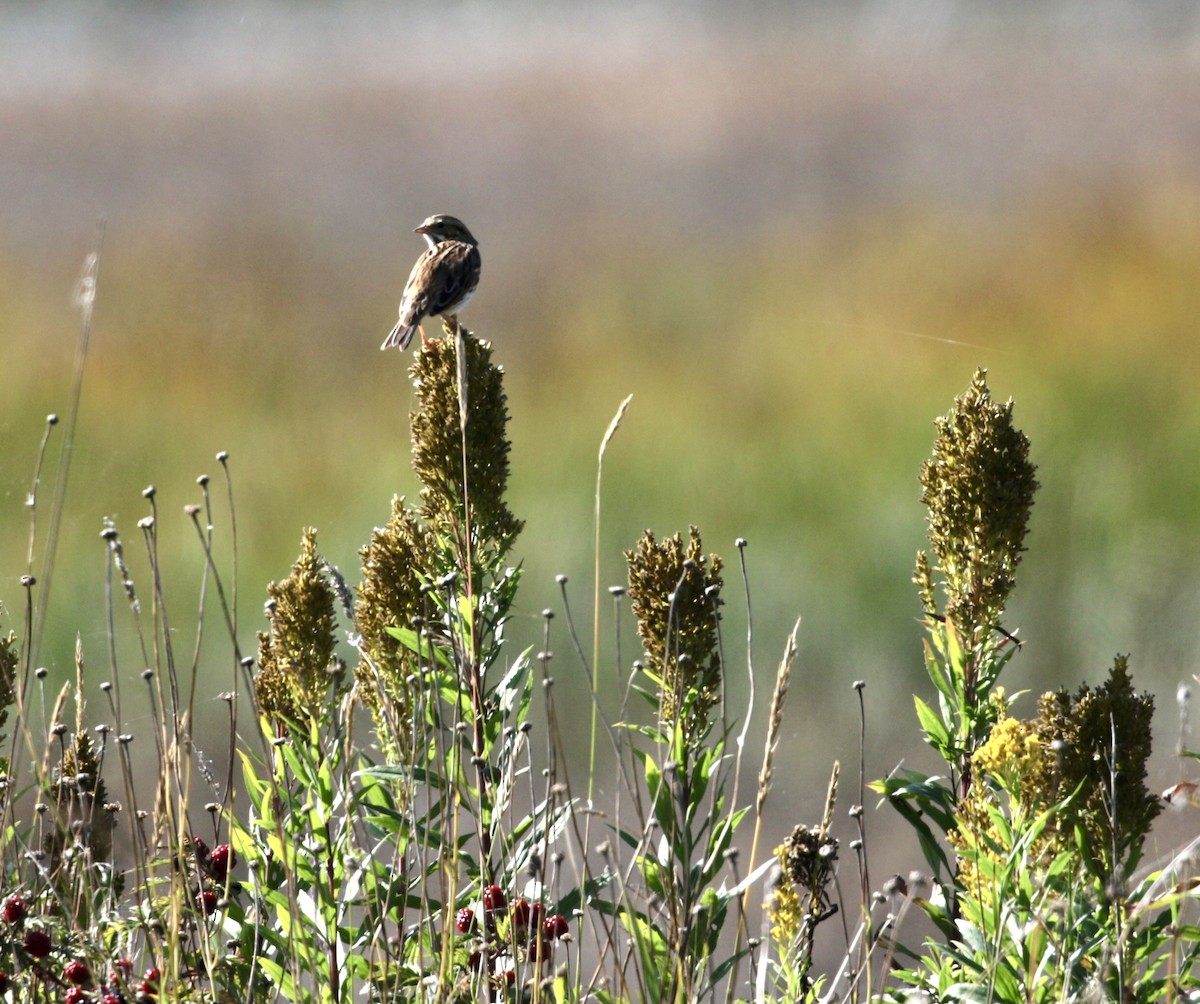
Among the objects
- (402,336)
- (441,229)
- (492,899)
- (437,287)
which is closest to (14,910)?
(492,899)

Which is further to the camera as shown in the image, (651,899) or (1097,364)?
(1097,364)

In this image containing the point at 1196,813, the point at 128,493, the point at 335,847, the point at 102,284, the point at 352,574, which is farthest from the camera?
the point at 102,284

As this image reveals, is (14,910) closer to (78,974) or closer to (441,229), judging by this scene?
(78,974)

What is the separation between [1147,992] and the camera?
1155 millimetres

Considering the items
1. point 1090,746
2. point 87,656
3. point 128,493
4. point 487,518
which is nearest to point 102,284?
point 128,493

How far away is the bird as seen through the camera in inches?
76.1

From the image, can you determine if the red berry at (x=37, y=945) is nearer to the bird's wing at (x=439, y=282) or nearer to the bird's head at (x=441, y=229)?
the bird's wing at (x=439, y=282)

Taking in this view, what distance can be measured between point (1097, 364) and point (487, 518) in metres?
2.03

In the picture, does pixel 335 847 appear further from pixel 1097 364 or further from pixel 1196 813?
pixel 1097 364

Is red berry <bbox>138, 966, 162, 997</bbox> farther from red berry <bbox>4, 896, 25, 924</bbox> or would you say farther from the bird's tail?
the bird's tail

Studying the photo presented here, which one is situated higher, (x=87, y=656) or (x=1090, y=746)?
(x=87, y=656)

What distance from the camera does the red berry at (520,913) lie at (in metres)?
1.18

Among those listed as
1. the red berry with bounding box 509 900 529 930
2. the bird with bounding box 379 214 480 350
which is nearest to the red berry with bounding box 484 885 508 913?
the red berry with bounding box 509 900 529 930

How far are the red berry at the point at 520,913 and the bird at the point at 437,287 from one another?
88 cm
